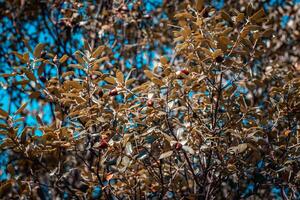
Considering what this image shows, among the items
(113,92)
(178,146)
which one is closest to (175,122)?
(178,146)

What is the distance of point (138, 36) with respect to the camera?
5.48m

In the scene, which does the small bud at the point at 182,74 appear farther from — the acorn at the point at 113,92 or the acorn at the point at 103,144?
the acorn at the point at 103,144

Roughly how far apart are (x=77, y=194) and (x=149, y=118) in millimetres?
783

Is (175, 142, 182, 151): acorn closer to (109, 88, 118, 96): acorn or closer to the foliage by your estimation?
the foliage

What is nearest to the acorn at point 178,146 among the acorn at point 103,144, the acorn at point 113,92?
the acorn at point 103,144

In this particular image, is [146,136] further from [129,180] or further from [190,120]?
[129,180]

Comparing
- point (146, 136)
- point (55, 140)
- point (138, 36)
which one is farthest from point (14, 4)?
point (146, 136)

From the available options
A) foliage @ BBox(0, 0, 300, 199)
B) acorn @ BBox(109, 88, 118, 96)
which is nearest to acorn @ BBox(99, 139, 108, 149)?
foliage @ BBox(0, 0, 300, 199)

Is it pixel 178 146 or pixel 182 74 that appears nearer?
pixel 178 146

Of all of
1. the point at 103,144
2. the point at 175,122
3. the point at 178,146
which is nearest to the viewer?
the point at 178,146

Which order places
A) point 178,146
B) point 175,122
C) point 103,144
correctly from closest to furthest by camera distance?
point 178,146 → point 103,144 → point 175,122

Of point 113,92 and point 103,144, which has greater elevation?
point 113,92

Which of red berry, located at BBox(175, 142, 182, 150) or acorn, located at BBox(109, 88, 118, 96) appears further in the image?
acorn, located at BBox(109, 88, 118, 96)

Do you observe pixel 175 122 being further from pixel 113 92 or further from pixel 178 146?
pixel 113 92
